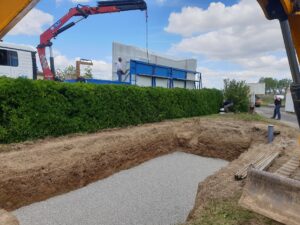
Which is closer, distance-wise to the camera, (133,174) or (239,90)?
(133,174)

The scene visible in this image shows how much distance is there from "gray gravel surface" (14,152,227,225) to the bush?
11.7m

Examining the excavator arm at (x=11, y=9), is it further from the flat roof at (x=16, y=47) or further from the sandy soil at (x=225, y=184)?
the flat roof at (x=16, y=47)

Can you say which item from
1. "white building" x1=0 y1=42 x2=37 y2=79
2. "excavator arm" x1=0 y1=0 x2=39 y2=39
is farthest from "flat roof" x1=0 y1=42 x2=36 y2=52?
"excavator arm" x1=0 y1=0 x2=39 y2=39

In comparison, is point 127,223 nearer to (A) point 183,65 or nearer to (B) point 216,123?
(B) point 216,123

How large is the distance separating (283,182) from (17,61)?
1155 centimetres

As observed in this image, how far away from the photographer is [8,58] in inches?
459

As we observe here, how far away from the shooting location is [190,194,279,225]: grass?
375 cm

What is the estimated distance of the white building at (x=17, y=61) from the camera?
11.5 metres

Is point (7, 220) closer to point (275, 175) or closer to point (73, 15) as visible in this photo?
point (275, 175)

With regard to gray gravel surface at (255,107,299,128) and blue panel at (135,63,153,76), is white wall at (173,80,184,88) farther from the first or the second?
gray gravel surface at (255,107,299,128)

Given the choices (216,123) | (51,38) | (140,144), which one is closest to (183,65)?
(216,123)

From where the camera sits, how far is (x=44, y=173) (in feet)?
21.7

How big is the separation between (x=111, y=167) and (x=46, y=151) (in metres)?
2.11

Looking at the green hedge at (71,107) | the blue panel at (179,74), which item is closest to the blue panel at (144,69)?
the green hedge at (71,107)
